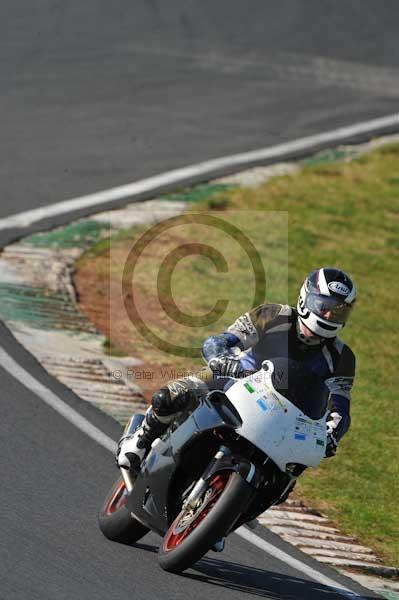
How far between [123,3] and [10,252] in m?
10.1

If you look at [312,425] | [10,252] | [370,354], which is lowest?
[370,354]

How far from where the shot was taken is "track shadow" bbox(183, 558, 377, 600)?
693 centimetres

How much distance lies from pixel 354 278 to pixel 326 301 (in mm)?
7923

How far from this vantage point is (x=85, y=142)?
55.9ft

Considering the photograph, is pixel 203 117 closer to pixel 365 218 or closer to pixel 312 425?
pixel 365 218

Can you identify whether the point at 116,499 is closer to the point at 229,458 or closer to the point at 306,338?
the point at 229,458

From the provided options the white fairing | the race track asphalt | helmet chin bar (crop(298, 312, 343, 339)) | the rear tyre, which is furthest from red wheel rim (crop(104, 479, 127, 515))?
helmet chin bar (crop(298, 312, 343, 339))

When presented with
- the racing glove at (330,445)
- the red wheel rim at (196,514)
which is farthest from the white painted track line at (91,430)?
the red wheel rim at (196,514)

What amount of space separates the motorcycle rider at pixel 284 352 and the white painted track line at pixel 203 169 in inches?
269

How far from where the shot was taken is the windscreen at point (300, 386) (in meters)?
6.65

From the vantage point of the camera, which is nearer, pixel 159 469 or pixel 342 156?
pixel 159 469

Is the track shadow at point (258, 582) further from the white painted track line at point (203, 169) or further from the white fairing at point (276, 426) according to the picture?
the white painted track line at point (203, 169)

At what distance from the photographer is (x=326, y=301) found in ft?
23.0

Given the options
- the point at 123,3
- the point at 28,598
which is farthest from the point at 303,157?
the point at 28,598
